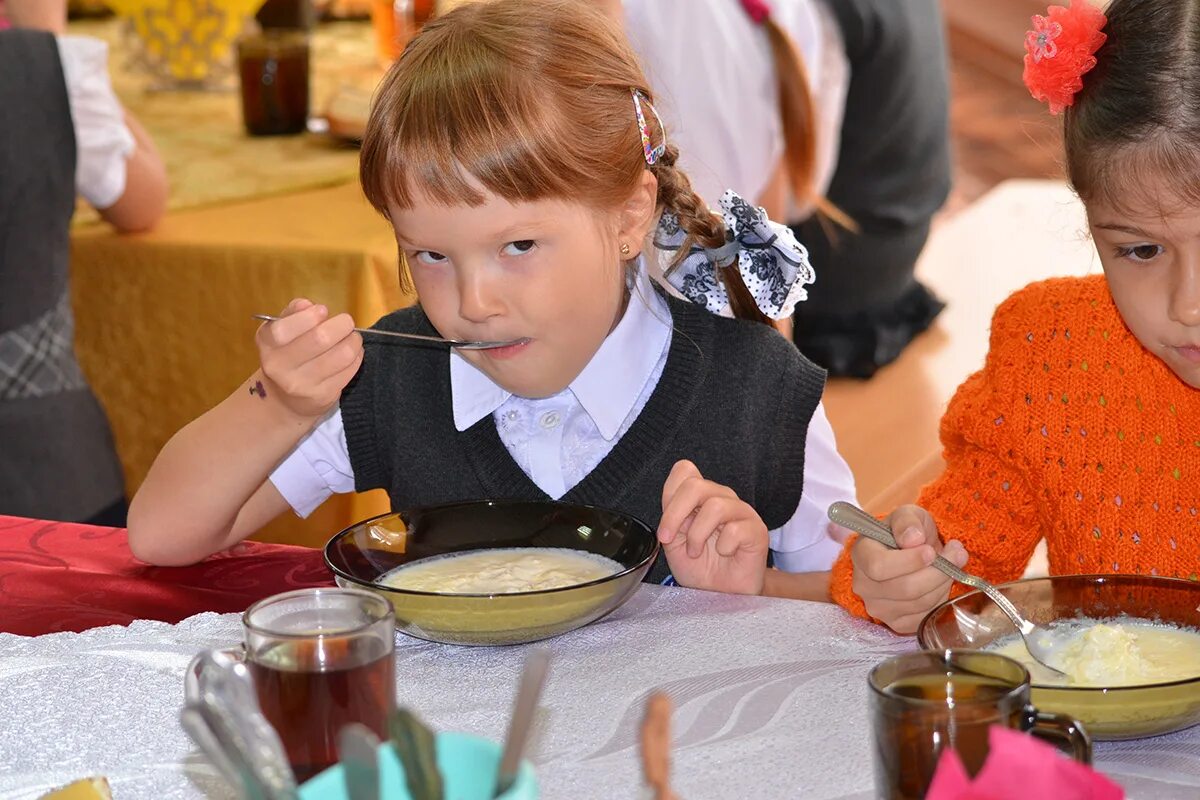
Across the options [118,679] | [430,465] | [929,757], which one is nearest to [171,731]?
[118,679]

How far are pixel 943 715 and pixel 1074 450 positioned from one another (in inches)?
29.2

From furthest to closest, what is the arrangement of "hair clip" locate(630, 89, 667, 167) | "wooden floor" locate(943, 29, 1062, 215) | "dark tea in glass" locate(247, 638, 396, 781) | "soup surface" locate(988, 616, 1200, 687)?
"wooden floor" locate(943, 29, 1062, 215) → "hair clip" locate(630, 89, 667, 167) → "soup surface" locate(988, 616, 1200, 687) → "dark tea in glass" locate(247, 638, 396, 781)

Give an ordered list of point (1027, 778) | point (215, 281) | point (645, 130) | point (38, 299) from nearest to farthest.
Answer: point (1027, 778), point (645, 130), point (38, 299), point (215, 281)

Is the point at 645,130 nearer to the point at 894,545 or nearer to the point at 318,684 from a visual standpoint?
the point at 894,545

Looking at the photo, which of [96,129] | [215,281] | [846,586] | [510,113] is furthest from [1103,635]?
[96,129]

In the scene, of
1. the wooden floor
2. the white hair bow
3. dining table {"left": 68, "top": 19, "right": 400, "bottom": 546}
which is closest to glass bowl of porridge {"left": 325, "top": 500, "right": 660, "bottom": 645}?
the white hair bow

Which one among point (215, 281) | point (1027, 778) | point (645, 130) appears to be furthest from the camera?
point (215, 281)

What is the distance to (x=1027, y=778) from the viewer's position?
55 centimetres

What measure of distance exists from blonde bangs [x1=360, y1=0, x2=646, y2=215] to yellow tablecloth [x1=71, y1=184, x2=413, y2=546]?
773 millimetres

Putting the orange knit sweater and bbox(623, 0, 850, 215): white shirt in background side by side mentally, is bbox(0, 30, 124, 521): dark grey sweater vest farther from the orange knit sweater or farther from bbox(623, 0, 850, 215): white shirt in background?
the orange knit sweater

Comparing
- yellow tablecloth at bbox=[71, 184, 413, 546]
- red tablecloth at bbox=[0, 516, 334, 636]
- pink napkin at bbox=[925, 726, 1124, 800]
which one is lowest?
yellow tablecloth at bbox=[71, 184, 413, 546]

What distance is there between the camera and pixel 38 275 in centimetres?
204

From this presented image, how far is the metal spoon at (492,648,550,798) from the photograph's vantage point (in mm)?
594

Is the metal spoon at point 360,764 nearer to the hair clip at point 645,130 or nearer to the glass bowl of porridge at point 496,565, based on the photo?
the glass bowl of porridge at point 496,565
